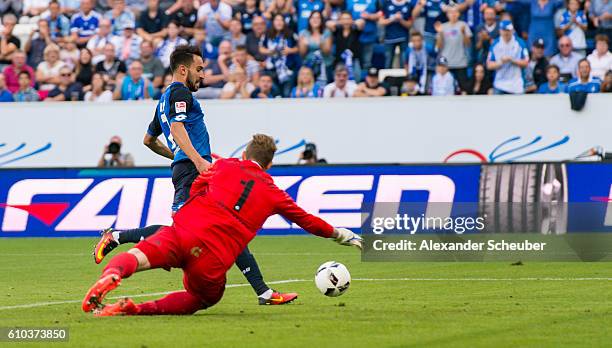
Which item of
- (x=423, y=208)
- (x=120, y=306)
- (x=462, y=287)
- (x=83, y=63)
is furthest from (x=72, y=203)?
(x=120, y=306)

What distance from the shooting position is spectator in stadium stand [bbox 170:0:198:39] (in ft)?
90.4

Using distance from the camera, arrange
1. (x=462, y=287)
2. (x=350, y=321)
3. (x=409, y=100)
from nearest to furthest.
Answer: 1. (x=350, y=321)
2. (x=462, y=287)
3. (x=409, y=100)

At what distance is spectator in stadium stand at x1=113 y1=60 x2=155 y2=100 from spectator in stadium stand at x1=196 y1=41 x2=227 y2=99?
1039 mm

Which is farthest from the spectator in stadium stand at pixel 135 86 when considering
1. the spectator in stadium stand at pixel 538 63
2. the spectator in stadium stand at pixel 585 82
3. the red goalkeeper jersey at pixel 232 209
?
the red goalkeeper jersey at pixel 232 209

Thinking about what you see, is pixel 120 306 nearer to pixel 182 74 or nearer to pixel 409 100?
pixel 182 74

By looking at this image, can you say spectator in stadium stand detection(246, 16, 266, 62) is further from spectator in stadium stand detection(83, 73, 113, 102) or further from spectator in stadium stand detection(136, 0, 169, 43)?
spectator in stadium stand detection(83, 73, 113, 102)

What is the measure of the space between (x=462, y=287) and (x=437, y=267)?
3016mm

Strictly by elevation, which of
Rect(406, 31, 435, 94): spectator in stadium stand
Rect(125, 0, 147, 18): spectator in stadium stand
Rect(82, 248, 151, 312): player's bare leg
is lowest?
Rect(125, 0, 147, 18): spectator in stadium stand

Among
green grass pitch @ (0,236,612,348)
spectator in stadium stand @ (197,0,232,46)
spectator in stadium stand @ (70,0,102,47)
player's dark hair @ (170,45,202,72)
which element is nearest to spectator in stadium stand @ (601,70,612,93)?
spectator in stadium stand @ (197,0,232,46)

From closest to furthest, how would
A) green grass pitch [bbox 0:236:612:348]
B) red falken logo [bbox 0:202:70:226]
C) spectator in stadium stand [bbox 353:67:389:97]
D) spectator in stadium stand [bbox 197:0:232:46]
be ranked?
green grass pitch [bbox 0:236:612:348], red falken logo [bbox 0:202:70:226], spectator in stadium stand [bbox 353:67:389:97], spectator in stadium stand [bbox 197:0:232:46]

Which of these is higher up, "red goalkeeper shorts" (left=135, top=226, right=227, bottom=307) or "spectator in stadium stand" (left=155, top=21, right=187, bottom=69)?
"red goalkeeper shorts" (left=135, top=226, right=227, bottom=307)

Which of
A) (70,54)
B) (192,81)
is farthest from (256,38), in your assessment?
(192,81)

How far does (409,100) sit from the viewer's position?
83.6 ft

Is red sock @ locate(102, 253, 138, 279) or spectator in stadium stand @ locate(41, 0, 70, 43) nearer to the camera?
red sock @ locate(102, 253, 138, 279)
